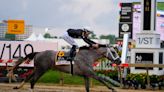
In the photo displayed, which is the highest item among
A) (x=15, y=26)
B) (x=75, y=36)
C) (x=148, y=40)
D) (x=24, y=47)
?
(x=15, y=26)

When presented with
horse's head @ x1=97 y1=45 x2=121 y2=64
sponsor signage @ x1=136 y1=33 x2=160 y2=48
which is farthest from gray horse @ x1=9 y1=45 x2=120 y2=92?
sponsor signage @ x1=136 y1=33 x2=160 y2=48

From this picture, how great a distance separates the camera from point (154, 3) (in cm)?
2622

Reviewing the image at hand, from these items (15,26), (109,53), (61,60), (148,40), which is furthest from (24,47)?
(109,53)

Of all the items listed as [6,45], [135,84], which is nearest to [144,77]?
[135,84]

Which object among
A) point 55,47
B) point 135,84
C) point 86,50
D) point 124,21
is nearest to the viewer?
point 86,50

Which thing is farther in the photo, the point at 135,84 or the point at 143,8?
the point at 143,8

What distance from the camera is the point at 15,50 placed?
2409 cm

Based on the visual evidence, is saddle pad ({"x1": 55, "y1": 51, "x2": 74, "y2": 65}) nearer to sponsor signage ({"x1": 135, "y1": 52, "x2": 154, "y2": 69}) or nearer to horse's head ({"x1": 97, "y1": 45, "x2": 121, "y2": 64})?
horse's head ({"x1": 97, "y1": 45, "x2": 121, "y2": 64})

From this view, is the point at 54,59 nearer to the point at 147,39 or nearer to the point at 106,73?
the point at 106,73

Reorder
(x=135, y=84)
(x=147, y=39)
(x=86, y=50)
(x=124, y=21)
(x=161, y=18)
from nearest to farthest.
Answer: (x=86, y=50), (x=135, y=84), (x=147, y=39), (x=124, y=21), (x=161, y=18)

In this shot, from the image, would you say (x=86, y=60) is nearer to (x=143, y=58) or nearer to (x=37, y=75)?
(x=37, y=75)

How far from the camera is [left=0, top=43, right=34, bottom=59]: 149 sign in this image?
24.0 metres

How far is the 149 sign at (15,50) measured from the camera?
24.0 metres

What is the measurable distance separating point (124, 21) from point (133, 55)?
16226 millimetres
